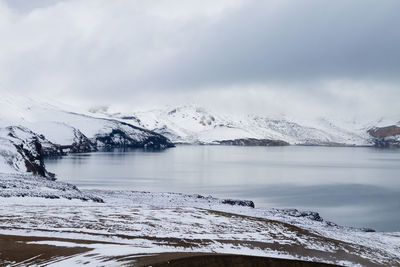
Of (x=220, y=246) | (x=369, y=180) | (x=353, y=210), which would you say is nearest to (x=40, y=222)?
(x=220, y=246)

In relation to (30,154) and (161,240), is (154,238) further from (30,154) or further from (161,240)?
(30,154)

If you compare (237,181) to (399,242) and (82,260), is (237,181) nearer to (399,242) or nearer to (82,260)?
(399,242)

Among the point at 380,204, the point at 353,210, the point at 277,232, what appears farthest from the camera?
the point at 380,204

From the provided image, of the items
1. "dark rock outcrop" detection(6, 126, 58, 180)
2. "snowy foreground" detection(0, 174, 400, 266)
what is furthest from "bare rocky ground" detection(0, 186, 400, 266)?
"dark rock outcrop" detection(6, 126, 58, 180)

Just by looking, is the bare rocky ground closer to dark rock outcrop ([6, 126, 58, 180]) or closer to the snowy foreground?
the snowy foreground

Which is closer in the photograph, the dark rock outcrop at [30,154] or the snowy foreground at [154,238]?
the snowy foreground at [154,238]

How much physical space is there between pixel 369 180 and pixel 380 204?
38.6 m

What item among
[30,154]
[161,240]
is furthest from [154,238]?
[30,154]

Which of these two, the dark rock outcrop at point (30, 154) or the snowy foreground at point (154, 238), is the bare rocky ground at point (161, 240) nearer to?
the snowy foreground at point (154, 238)

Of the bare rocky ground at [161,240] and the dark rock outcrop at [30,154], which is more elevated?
the dark rock outcrop at [30,154]

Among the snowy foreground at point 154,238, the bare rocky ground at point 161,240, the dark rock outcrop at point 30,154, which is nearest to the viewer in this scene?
the bare rocky ground at point 161,240

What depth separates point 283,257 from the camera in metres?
20.8

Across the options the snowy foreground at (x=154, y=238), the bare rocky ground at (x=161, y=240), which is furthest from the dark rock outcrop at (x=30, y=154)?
the bare rocky ground at (x=161, y=240)

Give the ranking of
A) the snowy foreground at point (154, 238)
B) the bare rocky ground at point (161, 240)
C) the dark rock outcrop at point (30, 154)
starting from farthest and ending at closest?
the dark rock outcrop at point (30, 154)
the snowy foreground at point (154, 238)
the bare rocky ground at point (161, 240)
